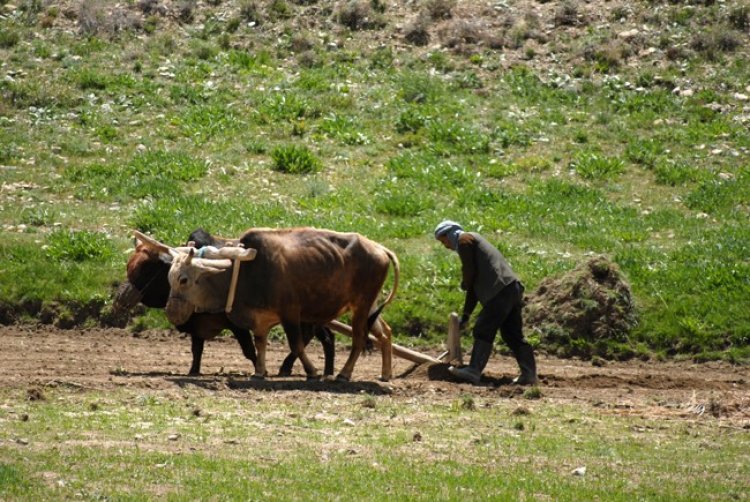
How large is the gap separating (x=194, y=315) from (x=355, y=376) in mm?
2206

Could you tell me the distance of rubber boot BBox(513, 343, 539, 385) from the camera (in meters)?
16.4

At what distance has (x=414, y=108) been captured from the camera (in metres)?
29.6

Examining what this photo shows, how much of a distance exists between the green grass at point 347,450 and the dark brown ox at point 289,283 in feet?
6.07

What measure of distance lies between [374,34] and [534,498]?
24.8m

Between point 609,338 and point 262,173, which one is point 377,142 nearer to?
point 262,173

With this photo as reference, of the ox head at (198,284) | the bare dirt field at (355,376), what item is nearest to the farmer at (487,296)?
the bare dirt field at (355,376)

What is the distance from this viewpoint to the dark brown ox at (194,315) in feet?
55.4

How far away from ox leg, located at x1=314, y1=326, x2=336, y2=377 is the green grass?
2.36 meters

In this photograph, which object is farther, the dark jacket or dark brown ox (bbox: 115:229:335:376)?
dark brown ox (bbox: 115:229:335:376)

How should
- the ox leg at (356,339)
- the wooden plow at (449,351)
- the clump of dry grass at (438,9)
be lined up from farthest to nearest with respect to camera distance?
1. the clump of dry grass at (438,9)
2. the wooden plow at (449,351)
3. the ox leg at (356,339)

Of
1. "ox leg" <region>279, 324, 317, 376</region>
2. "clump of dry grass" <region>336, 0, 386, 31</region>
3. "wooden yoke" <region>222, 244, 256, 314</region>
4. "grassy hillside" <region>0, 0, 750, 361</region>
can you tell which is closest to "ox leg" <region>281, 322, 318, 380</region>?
"ox leg" <region>279, 324, 317, 376</region>

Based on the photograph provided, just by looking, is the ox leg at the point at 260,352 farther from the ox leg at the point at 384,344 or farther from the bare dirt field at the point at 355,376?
the ox leg at the point at 384,344

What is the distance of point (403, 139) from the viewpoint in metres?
28.2

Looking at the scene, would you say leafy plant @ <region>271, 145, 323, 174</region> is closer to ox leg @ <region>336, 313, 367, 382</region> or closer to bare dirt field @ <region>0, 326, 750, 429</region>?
bare dirt field @ <region>0, 326, 750, 429</region>
